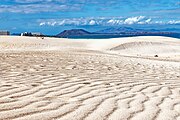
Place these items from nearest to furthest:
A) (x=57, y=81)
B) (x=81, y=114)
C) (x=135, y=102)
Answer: (x=81, y=114) → (x=135, y=102) → (x=57, y=81)

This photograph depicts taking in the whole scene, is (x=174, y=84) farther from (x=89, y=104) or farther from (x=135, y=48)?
(x=135, y=48)

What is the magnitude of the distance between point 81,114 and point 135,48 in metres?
30.4

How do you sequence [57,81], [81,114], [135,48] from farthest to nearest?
[135,48] → [57,81] → [81,114]

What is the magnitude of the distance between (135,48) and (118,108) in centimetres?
2995

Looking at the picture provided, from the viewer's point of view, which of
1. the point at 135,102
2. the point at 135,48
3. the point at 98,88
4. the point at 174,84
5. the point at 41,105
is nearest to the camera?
the point at 41,105

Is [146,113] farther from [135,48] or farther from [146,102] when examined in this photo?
[135,48]

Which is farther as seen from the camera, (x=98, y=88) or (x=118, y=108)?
(x=98, y=88)

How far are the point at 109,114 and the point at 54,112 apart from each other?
64 centimetres

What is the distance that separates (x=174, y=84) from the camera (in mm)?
7984

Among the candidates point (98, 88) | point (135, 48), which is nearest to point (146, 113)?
point (98, 88)

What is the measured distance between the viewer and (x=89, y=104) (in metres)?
5.22

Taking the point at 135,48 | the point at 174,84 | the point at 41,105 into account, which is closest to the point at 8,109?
the point at 41,105

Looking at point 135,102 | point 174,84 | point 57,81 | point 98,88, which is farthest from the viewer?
point 174,84

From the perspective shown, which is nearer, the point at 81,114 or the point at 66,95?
the point at 81,114
